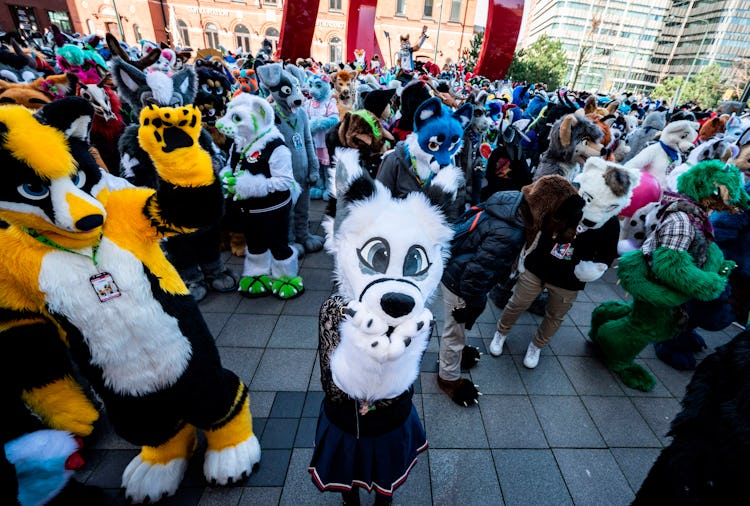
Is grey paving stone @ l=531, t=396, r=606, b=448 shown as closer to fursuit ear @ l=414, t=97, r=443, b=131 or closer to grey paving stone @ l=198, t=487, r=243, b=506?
grey paving stone @ l=198, t=487, r=243, b=506

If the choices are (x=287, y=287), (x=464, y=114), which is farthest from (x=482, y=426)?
(x=464, y=114)

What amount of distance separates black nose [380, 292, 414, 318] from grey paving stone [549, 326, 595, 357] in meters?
3.16

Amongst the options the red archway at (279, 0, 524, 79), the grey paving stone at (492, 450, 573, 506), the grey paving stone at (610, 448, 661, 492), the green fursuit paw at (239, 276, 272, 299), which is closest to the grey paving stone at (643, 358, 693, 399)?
the grey paving stone at (610, 448, 661, 492)

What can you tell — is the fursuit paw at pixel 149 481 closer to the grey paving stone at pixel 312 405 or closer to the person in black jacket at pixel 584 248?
the grey paving stone at pixel 312 405

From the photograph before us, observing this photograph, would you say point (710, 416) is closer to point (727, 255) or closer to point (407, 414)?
point (407, 414)

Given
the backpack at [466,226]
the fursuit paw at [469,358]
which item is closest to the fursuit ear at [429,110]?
the backpack at [466,226]

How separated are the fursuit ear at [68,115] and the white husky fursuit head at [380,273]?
3.46ft

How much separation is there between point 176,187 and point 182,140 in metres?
A: 0.21

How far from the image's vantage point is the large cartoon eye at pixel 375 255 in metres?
1.20

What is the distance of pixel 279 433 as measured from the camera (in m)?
2.57

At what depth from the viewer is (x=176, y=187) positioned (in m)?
1.57

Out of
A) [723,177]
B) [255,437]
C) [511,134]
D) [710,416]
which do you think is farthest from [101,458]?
[511,134]

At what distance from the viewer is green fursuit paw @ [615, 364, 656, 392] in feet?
10.4

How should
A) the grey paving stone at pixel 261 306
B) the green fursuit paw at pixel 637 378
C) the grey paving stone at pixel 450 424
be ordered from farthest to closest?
the grey paving stone at pixel 261 306
the green fursuit paw at pixel 637 378
the grey paving stone at pixel 450 424
